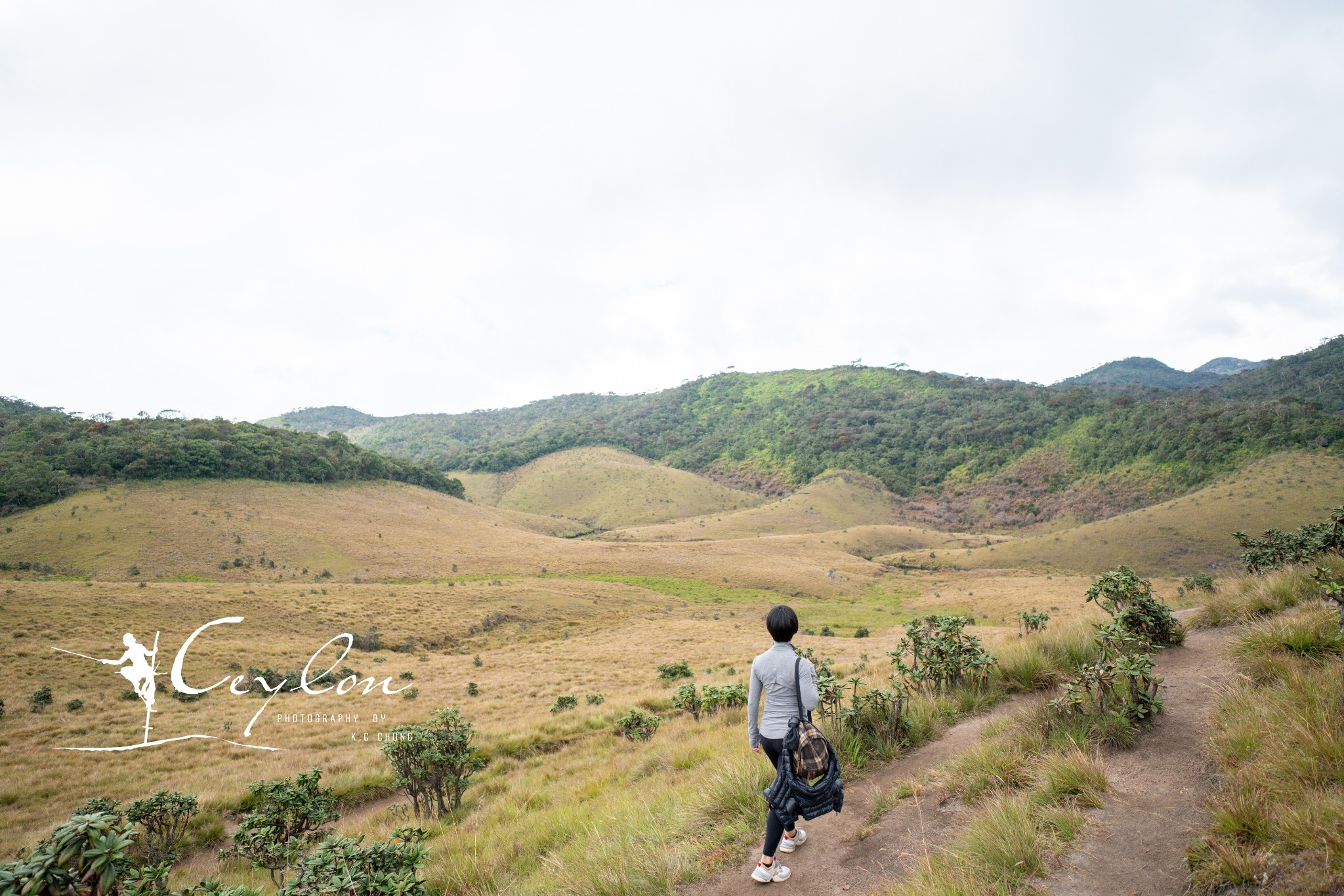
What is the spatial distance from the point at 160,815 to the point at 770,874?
8158 millimetres

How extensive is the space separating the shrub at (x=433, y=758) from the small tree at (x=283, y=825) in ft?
3.20

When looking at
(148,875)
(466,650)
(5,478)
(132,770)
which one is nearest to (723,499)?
(466,650)

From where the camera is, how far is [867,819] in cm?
498

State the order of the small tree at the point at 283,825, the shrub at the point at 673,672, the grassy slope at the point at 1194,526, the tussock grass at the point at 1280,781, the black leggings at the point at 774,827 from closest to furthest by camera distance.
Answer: the tussock grass at the point at 1280,781
the black leggings at the point at 774,827
the small tree at the point at 283,825
the shrub at the point at 673,672
the grassy slope at the point at 1194,526

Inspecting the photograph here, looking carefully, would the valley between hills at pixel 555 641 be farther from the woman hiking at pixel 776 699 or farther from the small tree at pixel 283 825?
the small tree at pixel 283 825

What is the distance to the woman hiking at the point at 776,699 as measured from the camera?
4328mm

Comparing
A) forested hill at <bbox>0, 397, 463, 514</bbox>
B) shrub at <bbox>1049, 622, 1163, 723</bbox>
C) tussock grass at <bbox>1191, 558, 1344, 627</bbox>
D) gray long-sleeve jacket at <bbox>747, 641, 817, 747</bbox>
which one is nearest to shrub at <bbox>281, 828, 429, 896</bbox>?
gray long-sleeve jacket at <bbox>747, 641, 817, 747</bbox>

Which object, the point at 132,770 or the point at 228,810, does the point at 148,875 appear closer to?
the point at 228,810

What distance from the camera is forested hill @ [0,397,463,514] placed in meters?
46.2

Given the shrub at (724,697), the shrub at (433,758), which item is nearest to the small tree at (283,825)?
the shrub at (433,758)

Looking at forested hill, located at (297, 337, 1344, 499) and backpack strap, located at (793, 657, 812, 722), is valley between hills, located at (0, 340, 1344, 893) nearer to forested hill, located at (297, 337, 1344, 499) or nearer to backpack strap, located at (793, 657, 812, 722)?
backpack strap, located at (793, 657, 812, 722)

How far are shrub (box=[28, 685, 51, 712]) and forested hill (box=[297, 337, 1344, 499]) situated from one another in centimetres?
10976

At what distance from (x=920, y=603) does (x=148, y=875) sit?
1855 inches

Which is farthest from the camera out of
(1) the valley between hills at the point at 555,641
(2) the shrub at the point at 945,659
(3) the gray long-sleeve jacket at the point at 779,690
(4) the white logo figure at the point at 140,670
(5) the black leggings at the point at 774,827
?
(4) the white logo figure at the point at 140,670
